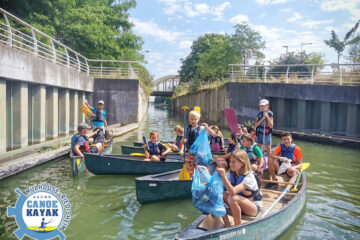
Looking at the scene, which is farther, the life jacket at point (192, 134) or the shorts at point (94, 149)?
the shorts at point (94, 149)

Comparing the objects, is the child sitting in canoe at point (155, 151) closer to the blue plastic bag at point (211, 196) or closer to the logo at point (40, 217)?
the logo at point (40, 217)

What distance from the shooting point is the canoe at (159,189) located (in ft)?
23.2

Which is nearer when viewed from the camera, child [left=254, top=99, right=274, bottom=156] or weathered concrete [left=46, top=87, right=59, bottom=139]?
child [left=254, top=99, right=274, bottom=156]

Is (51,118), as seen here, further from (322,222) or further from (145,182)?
(322,222)

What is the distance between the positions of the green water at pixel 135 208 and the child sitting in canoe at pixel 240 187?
1315 millimetres

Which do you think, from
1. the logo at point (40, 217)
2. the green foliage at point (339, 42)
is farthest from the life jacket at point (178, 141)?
the green foliage at point (339, 42)

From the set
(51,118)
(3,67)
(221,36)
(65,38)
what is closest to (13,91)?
(3,67)

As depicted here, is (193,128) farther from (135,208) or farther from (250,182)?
(250,182)

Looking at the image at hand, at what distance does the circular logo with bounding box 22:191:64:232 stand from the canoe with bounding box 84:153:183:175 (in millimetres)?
3855

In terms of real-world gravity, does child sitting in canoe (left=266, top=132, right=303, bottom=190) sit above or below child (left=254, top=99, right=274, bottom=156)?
below

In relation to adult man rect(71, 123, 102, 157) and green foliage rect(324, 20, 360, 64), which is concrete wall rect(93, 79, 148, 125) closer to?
adult man rect(71, 123, 102, 157)

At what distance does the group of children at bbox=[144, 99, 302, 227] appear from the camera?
4.87 m

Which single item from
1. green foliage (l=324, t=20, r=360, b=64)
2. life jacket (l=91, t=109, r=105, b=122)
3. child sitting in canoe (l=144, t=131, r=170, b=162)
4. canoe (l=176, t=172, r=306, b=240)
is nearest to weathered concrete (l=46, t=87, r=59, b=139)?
life jacket (l=91, t=109, r=105, b=122)

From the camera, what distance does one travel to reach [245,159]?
479 centimetres
